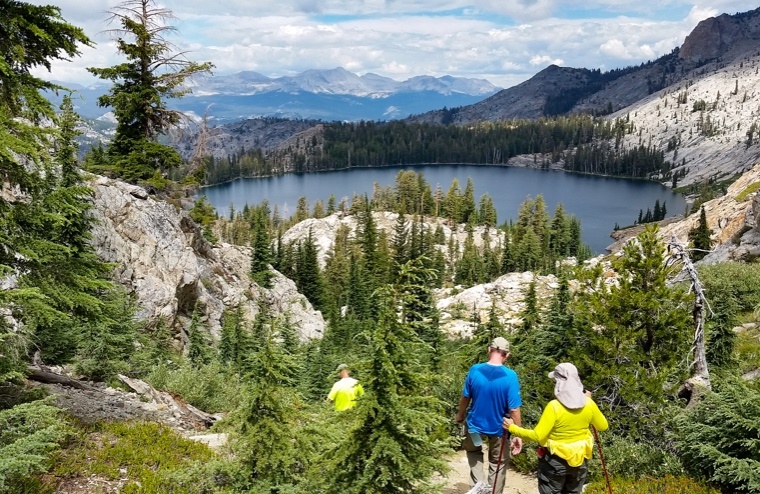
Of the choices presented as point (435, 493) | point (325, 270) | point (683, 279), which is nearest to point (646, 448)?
point (683, 279)

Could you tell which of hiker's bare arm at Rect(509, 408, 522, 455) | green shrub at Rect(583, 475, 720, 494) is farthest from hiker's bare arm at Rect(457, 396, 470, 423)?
green shrub at Rect(583, 475, 720, 494)

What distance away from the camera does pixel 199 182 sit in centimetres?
2605

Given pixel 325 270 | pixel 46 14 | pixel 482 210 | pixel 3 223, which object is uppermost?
pixel 46 14

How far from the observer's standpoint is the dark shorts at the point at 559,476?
6051mm

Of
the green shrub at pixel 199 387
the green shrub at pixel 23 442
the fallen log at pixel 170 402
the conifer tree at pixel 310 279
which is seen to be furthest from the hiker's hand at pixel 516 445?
the conifer tree at pixel 310 279

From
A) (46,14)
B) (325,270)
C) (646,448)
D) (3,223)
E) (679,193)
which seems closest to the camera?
(3,223)

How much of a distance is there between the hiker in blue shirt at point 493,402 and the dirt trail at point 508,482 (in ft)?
6.56

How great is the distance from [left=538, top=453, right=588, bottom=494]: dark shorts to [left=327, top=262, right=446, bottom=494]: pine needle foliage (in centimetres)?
149

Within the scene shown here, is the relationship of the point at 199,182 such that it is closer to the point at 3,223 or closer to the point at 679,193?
the point at 3,223

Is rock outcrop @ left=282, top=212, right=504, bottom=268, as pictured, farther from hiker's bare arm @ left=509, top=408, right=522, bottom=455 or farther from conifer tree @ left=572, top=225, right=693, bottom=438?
hiker's bare arm @ left=509, top=408, right=522, bottom=455

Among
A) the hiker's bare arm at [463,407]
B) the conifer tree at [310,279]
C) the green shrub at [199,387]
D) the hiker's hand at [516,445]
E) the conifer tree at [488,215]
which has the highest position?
the hiker's bare arm at [463,407]

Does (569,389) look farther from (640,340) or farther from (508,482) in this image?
(640,340)

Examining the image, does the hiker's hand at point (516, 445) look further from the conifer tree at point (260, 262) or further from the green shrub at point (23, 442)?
the conifer tree at point (260, 262)

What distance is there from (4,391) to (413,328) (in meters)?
7.21
